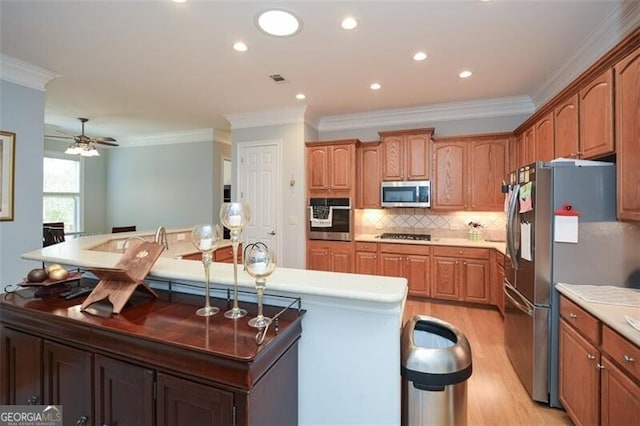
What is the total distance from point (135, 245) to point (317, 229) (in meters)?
3.05

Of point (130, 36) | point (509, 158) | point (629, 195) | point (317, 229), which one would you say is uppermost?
point (130, 36)

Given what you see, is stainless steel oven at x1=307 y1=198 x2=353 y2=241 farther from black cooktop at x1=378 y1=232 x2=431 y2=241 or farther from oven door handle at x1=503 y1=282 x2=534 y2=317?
oven door handle at x1=503 y1=282 x2=534 y2=317

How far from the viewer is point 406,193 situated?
4.32 meters

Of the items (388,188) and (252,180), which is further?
(252,180)

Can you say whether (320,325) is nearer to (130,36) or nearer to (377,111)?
(130,36)

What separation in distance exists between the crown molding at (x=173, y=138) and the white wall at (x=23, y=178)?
2786 millimetres

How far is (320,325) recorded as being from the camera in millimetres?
1359

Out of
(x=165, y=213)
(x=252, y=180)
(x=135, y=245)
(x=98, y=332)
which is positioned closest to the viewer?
(x=98, y=332)

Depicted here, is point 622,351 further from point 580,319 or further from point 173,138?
point 173,138

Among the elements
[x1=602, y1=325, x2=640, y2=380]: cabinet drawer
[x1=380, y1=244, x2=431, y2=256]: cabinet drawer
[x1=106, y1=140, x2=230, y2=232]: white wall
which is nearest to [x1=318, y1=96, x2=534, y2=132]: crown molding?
[x1=380, y1=244, x2=431, y2=256]: cabinet drawer

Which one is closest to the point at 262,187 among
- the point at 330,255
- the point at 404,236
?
the point at 330,255

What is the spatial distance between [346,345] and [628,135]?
203cm

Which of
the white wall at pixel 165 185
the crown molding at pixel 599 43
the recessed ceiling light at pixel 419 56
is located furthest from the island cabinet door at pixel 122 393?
the white wall at pixel 165 185

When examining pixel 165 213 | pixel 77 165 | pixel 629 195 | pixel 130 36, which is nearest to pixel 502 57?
pixel 629 195
